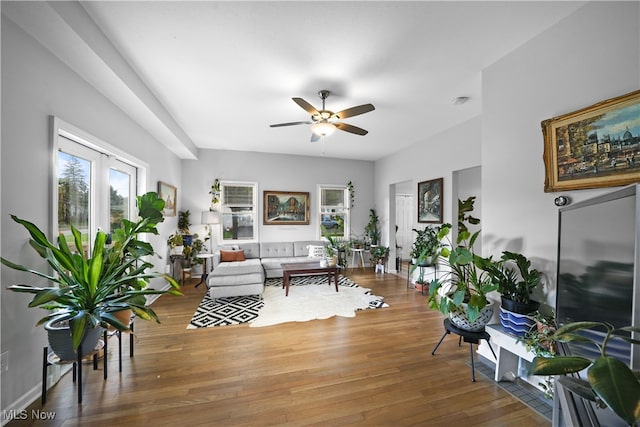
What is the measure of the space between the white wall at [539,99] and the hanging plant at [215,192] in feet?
16.7

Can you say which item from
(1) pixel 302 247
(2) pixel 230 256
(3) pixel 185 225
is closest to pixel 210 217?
(3) pixel 185 225

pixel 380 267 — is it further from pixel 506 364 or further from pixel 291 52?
pixel 291 52

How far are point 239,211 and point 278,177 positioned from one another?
48.9 inches

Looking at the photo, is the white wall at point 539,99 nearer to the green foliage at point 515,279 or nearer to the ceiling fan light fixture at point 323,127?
the green foliage at point 515,279

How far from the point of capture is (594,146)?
163 centimetres

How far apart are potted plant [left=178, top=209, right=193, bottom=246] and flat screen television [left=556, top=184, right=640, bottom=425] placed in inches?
217

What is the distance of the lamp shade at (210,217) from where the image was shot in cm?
521

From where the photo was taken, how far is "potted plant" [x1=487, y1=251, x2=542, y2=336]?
1.87 metres

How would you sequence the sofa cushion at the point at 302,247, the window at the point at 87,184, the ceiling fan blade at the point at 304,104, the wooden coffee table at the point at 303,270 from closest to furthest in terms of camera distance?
the window at the point at 87,184 < the ceiling fan blade at the point at 304,104 < the wooden coffee table at the point at 303,270 < the sofa cushion at the point at 302,247

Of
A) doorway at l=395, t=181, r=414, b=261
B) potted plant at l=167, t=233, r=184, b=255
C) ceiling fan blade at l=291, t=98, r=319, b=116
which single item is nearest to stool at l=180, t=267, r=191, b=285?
potted plant at l=167, t=233, r=184, b=255

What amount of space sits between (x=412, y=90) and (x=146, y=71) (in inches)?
113

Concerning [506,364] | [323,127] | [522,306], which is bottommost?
[506,364]

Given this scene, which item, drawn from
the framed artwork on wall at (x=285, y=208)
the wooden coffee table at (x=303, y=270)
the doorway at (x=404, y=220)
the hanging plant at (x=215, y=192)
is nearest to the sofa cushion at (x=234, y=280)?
the wooden coffee table at (x=303, y=270)

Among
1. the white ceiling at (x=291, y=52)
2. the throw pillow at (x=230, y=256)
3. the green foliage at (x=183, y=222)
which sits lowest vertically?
the throw pillow at (x=230, y=256)
